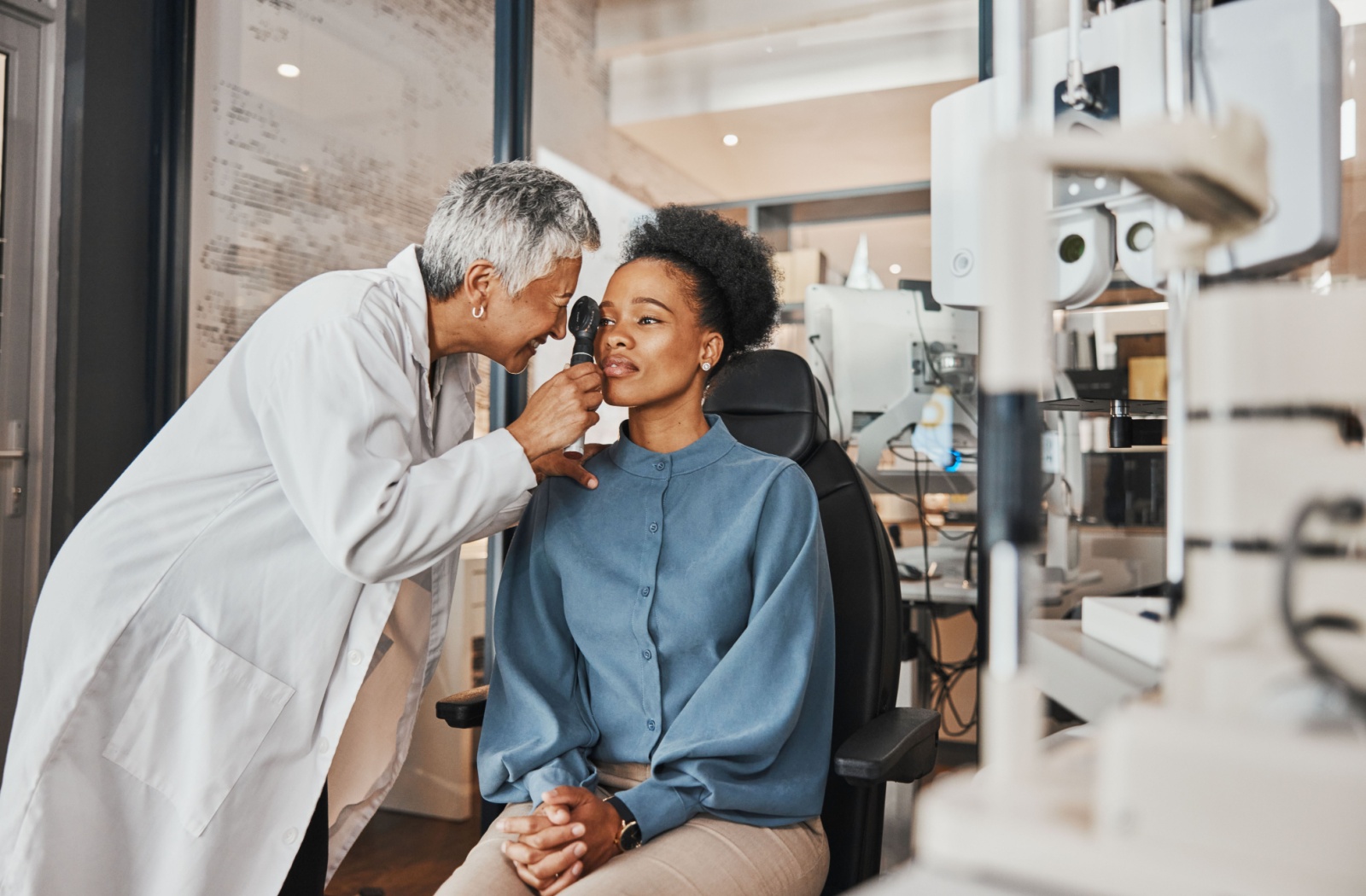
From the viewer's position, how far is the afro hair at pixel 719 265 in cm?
147

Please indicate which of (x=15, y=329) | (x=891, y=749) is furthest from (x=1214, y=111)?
(x=15, y=329)

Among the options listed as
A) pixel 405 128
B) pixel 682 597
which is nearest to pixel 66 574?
pixel 682 597

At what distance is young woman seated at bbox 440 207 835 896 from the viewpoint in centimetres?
114

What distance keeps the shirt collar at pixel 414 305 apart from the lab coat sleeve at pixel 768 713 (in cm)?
55

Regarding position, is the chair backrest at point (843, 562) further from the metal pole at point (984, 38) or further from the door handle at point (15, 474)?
the door handle at point (15, 474)

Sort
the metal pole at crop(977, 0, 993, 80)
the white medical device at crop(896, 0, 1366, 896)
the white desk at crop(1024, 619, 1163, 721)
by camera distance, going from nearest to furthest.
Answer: the white medical device at crop(896, 0, 1366, 896), the white desk at crop(1024, 619, 1163, 721), the metal pole at crop(977, 0, 993, 80)

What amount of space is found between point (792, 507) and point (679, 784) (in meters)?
0.40

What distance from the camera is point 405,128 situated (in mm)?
2533

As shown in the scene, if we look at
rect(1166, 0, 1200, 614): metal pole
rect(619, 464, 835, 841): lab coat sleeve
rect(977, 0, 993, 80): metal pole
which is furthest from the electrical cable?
rect(1166, 0, 1200, 614): metal pole

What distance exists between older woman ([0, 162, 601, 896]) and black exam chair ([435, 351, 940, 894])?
0.78 ft

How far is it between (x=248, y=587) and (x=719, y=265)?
2.72 feet

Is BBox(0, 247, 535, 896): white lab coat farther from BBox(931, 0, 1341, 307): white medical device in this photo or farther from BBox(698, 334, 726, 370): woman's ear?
BBox(931, 0, 1341, 307): white medical device

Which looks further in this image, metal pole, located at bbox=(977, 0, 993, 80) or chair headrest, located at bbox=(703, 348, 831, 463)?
metal pole, located at bbox=(977, 0, 993, 80)

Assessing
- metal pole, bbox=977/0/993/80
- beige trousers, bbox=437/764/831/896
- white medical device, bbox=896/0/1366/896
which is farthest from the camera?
metal pole, bbox=977/0/993/80
